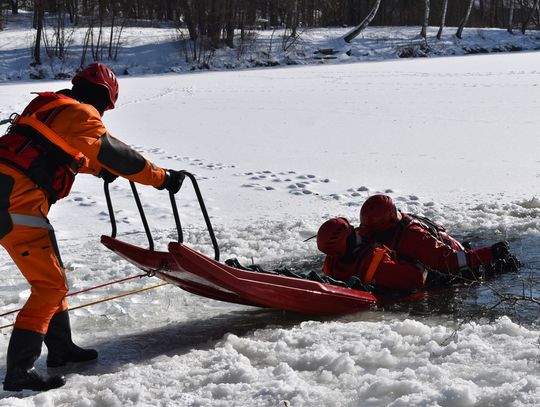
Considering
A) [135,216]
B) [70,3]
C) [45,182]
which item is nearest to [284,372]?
[45,182]

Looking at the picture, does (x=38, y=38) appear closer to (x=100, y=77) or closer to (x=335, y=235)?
(x=335, y=235)

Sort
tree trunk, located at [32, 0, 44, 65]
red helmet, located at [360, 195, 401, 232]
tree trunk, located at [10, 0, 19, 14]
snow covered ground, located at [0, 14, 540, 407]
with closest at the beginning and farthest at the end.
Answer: snow covered ground, located at [0, 14, 540, 407] < red helmet, located at [360, 195, 401, 232] < tree trunk, located at [32, 0, 44, 65] < tree trunk, located at [10, 0, 19, 14]

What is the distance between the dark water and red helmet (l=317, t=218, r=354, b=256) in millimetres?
543

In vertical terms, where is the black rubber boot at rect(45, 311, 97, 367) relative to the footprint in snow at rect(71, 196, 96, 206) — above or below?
above

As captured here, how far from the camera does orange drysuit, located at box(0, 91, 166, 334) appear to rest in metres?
4.00

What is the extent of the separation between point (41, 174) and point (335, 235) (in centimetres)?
240

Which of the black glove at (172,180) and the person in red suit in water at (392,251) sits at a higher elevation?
the black glove at (172,180)

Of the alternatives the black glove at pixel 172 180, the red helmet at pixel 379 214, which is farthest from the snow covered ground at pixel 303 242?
the black glove at pixel 172 180

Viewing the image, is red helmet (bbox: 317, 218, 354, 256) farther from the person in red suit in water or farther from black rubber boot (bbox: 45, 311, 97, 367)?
black rubber boot (bbox: 45, 311, 97, 367)

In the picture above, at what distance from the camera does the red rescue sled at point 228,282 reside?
4586mm

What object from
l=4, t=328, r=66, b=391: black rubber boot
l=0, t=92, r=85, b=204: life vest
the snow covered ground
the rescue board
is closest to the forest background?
the snow covered ground

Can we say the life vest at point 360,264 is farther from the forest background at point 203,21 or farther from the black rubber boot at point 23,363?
the forest background at point 203,21

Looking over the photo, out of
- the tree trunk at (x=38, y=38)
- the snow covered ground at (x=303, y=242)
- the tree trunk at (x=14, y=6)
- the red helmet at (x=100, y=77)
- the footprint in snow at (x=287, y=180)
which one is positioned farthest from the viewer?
the tree trunk at (x=14, y=6)

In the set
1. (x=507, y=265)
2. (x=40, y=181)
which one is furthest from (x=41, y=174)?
(x=507, y=265)
